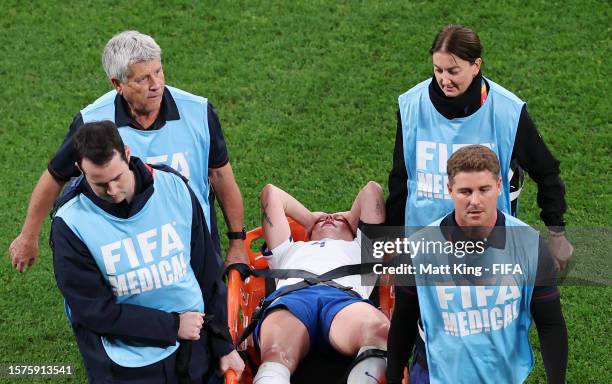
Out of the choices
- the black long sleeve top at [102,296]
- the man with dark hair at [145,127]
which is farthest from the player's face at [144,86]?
the black long sleeve top at [102,296]

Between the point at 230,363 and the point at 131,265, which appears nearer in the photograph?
the point at 131,265

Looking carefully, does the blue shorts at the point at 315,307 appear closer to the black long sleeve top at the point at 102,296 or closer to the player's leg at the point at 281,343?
the player's leg at the point at 281,343

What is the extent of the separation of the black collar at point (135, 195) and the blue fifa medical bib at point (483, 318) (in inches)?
42.6

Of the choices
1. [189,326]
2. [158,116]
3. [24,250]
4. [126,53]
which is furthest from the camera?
[24,250]

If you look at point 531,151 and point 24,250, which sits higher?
point 531,151

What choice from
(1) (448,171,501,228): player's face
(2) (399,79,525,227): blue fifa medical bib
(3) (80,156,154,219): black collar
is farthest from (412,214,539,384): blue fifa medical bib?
(3) (80,156,154,219): black collar

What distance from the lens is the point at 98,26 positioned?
345 inches

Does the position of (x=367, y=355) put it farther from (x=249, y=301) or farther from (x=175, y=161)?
(x=175, y=161)

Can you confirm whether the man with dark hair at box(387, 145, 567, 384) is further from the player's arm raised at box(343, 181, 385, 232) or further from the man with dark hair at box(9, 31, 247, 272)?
the player's arm raised at box(343, 181, 385, 232)

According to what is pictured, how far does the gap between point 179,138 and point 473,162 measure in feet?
5.01

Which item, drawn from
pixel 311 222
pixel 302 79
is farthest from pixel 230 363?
pixel 302 79

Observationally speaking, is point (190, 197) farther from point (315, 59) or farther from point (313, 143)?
point (315, 59)

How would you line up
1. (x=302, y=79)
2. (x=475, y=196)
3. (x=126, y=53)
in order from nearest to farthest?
(x=475, y=196), (x=126, y=53), (x=302, y=79)

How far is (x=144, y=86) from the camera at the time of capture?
194 inches
